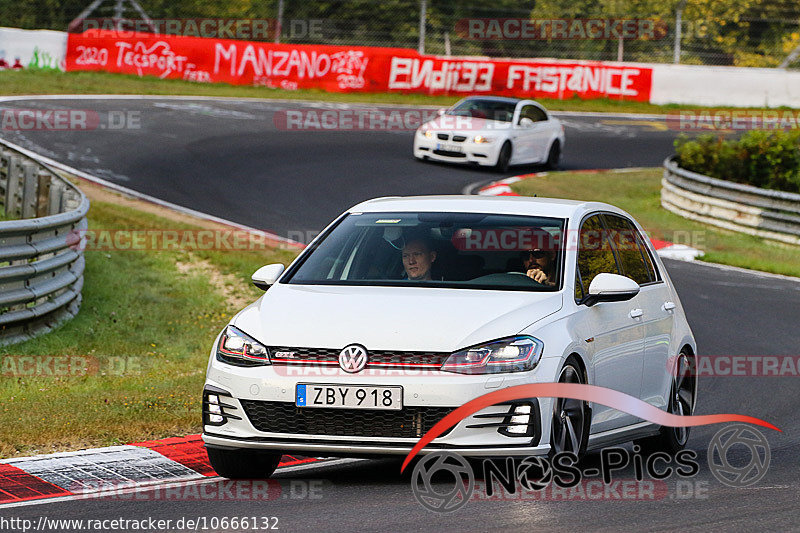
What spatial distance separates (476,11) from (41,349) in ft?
97.6

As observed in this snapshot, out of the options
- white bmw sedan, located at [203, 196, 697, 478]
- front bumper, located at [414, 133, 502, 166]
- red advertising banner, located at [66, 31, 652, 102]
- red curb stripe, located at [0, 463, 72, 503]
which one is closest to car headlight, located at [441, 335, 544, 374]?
white bmw sedan, located at [203, 196, 697, 478]

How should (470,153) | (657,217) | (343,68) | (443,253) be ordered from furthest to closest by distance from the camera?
(343,68) → (470,153) → (657,217) → (443,253)

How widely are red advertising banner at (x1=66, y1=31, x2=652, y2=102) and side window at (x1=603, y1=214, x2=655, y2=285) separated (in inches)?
1098

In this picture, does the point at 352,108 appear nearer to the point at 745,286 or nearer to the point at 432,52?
the point at 432,52

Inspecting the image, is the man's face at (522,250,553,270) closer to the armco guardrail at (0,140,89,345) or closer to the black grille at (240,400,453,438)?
the black grille at (240,400,453,438)

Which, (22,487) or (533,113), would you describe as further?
(533,113)

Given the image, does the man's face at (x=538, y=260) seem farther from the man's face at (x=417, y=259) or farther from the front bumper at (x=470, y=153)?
the front bumper at (x=470, y=153)

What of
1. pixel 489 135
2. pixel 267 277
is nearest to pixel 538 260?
pixel 267 277

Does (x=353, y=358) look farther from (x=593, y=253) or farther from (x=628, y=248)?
(x=628, y=248)

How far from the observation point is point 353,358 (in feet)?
20.7

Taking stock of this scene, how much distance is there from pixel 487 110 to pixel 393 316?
20372 mm

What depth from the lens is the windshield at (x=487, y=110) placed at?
86.6 feet

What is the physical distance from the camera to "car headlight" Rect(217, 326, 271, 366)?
6.51 m

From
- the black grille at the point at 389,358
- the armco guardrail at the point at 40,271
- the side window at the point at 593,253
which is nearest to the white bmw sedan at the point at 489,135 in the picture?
the armco guardrail at the point at 40,271
